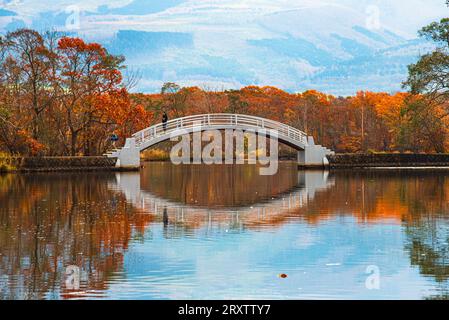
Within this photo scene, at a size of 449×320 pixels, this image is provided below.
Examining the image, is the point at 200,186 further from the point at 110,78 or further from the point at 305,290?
the point at 305,290

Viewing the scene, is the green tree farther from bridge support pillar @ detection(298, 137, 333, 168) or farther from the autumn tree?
the autumn tree

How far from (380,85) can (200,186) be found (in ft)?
411

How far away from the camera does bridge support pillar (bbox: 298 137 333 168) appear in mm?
49312

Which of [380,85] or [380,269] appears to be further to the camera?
[380,85]

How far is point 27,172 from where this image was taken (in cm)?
4494

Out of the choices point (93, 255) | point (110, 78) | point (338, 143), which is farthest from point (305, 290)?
point (338, 143)

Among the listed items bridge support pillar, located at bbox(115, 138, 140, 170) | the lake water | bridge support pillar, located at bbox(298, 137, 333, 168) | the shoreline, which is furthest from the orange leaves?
the lake water

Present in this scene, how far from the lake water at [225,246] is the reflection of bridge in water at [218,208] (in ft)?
0.10

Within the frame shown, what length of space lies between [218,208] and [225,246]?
307 inches

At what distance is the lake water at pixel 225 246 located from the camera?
11055 millimetres

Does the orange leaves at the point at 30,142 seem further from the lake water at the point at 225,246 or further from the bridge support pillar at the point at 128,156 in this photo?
the lake water at the point at 225,246

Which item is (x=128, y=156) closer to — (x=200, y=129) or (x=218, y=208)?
(x=200, y=129)

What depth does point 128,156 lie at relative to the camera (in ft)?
152

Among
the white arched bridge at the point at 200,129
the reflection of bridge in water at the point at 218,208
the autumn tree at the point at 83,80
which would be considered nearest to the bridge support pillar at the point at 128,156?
the white arched bridge at the point at 200,129
